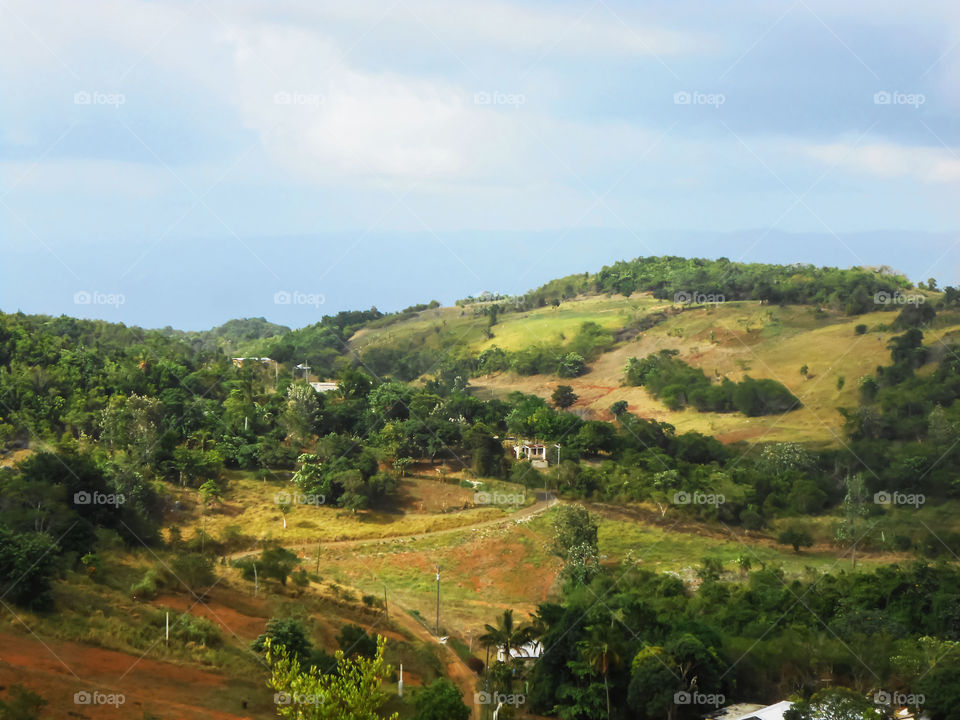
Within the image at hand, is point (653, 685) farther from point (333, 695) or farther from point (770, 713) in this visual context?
point (333, 695)

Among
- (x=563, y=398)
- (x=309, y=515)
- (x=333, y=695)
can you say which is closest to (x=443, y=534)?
(x=309, y=515)

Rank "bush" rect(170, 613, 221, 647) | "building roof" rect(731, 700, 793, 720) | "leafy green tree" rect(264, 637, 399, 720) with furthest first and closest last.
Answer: "bush" rect(170, 613, 221, 647) → "building roof" rect(731, 700, 793, 720) → "leafy green tree" rect(264, 637, 399, 720)

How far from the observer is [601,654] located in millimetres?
27828

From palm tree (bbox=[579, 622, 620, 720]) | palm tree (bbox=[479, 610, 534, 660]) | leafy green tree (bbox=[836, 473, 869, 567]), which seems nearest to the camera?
palm tree (bbox=[579, 622, 620, 720])

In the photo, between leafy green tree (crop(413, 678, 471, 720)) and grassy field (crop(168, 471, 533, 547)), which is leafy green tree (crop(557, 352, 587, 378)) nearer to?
grassy field (crop(168, 471, 533, 547))
